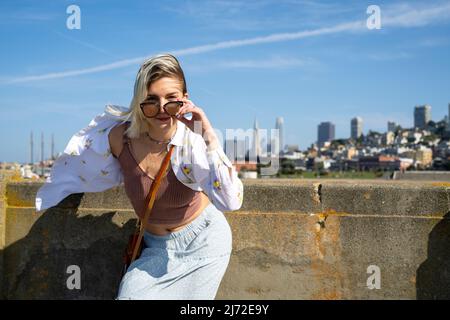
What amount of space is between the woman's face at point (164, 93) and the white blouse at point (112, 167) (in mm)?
110

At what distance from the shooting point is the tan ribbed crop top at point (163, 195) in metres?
3.10

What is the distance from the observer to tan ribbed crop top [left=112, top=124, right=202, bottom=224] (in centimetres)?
310

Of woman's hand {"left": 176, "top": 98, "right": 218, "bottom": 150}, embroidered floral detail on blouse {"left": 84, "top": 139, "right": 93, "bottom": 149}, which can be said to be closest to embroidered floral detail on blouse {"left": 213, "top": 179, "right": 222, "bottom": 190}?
woman's hand {"left": 176, "top": 98, "right": 218, "bottom": 150}

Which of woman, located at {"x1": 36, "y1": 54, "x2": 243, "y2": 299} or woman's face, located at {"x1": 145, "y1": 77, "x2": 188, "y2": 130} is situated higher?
woman's face, located at {"x1": 145, "y1": 77, "x2": 188, "y2": 130}

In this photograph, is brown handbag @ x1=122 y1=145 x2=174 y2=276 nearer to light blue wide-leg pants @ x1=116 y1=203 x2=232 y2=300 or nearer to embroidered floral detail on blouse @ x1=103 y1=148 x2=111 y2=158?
light blue wide-leg pants @ x1=116 y1=203 x2=232 y2=300

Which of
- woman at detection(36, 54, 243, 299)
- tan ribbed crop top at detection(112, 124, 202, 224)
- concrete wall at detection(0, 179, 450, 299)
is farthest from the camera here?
concrete wall at detection(0, 179, 450, 299)

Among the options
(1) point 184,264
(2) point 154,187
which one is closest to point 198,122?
(2) point 154,187

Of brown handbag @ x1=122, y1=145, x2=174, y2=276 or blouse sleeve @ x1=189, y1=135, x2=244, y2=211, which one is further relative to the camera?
brown handbag @ x1=122, y1=145, x2=174, y2=276

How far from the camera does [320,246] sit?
13.9ft

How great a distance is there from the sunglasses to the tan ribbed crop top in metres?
0.31

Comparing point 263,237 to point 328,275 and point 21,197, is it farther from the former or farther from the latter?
point 21,197

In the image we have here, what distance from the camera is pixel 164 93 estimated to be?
2984 millimetres

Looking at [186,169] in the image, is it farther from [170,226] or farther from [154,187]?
[170,226]

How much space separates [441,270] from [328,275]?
2.67ft
